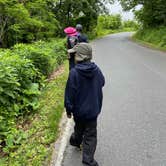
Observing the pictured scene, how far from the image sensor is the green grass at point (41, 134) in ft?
14.7

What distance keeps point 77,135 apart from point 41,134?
109 centimetres

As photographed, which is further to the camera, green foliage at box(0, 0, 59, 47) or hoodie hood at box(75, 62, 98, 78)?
green foliage at box(0, 0, 59, 47)

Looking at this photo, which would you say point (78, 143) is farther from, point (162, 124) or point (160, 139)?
point (162, 124)

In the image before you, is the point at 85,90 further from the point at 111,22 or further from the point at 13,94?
the point at 111,22

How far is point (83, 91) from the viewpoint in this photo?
Answer: 4012 mm

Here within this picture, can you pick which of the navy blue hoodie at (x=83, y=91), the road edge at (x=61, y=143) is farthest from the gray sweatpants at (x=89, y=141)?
the road edge at (x=61, y=143)

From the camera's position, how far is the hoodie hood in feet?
13.0

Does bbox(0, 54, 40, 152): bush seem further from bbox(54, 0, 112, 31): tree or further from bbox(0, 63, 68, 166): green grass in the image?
bbox(54, 0, 112, 31): tree

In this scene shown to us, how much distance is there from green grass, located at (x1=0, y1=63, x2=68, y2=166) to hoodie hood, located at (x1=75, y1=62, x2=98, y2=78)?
153 centimetres

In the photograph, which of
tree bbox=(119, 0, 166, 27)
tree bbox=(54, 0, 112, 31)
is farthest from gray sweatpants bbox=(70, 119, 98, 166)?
tree bbox=(54, 0, 112, 31)

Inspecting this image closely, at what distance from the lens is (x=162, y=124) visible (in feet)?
19.3

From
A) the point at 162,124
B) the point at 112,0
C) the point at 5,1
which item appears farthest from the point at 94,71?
the point at 112,0

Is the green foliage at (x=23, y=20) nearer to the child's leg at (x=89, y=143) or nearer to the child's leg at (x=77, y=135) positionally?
the child's leg at (x=77, y=135)

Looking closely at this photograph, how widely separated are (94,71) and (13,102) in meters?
2.83
